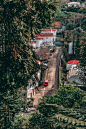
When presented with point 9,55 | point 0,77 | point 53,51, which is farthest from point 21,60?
point 53,51

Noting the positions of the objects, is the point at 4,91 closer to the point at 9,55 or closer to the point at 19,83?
the point at 19,83

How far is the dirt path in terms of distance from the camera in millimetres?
21244

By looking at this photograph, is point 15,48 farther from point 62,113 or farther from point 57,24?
point 57,24

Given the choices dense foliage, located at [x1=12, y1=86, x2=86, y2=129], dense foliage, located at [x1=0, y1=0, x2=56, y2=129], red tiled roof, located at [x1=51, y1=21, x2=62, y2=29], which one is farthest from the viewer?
red tiled roof, located at [x1=51, y1=21, x2=62, y2=29]

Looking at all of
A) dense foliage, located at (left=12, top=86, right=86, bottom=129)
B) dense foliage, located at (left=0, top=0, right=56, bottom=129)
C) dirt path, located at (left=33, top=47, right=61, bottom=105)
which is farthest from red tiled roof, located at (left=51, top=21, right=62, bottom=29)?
dense foliage, located at (left=12, top=86, right=86, bottom=129)

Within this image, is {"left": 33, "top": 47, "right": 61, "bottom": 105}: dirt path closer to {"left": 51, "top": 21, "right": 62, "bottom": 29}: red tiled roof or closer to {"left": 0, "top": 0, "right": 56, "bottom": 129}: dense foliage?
{"left": 51, "top": 21, "right": 62, "bottom": 29}: red tiled roof

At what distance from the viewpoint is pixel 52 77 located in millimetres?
25938

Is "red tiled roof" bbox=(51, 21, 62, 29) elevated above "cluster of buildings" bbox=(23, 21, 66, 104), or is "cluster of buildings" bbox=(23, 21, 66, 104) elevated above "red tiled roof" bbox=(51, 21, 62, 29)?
"red tiled roof" bbox=(51, 21, 62, 29)

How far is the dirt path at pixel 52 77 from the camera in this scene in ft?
69.7

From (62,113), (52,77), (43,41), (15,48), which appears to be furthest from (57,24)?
(62,113)

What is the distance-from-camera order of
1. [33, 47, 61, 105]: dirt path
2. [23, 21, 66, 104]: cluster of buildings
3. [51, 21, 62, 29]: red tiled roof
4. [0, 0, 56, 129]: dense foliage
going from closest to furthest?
[0, 0, 56, 129]: dense foliage, [23, 21, 66, 104]: cluster of buildings, [33, 47, 61, 105]: dirt path, [51, 21, 62, 29]: red tiled roof

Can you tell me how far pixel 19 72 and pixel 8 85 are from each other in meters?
0.53

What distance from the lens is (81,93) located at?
430 centimetres

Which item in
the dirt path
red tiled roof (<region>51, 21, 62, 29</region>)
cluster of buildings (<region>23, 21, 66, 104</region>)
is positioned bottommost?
the dirt path
